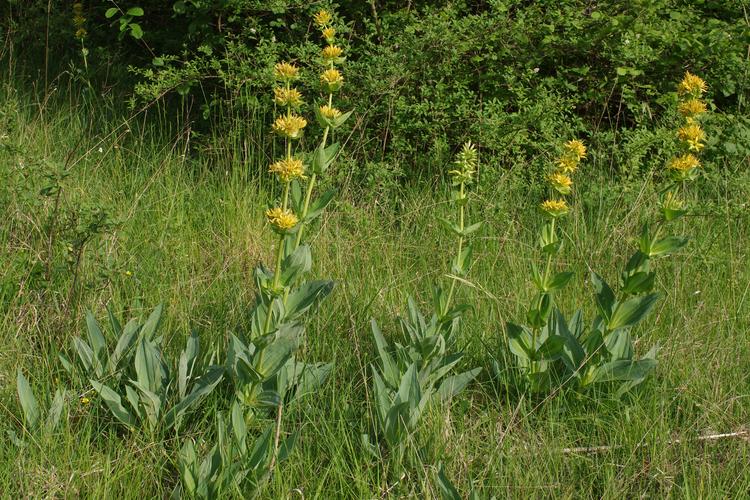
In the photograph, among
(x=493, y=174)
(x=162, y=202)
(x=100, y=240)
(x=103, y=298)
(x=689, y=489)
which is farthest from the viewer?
(x=493, y=174)

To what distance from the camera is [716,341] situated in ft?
10.4

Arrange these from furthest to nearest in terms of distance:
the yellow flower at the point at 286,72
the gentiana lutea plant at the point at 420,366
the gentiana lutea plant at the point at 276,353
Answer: the yellow flower at the point at 286,72
the gentiana lutea plant at the point at 420,366
the gentiana lutea plant at the point at 276,353

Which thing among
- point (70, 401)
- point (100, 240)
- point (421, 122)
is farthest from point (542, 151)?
point (70, 401)

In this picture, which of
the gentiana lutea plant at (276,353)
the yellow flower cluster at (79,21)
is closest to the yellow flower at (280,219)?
the gentiana lutea plant at (276,353)

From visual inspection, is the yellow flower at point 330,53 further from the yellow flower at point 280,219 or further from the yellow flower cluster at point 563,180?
the yellow flower cluster at point 563,180

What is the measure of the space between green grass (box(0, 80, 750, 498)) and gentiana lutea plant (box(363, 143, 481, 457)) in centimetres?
6

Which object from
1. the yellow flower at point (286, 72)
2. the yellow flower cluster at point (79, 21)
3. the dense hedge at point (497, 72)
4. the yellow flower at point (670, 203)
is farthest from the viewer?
the yellow flower cluster at point (79, 21)

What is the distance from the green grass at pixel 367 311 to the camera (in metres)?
2.57

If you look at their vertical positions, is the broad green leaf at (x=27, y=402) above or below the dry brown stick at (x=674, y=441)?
below

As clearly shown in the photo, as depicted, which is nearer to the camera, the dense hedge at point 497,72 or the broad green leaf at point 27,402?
the broad green leaf at point 27,402

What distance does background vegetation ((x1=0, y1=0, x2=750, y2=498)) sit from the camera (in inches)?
104

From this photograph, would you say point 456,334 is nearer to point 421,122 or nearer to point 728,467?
point 728,467

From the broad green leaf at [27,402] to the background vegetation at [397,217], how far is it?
73 millimetres

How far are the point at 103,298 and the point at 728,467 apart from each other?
2.14 m
